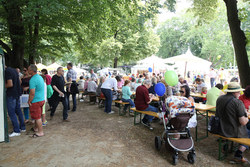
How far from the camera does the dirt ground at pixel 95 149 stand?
3.46 m

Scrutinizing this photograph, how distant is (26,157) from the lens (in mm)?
3623

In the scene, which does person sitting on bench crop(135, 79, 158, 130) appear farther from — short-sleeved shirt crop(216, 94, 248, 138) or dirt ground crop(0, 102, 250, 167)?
short-sleeved shirt crop(216, 94, 248, 138)

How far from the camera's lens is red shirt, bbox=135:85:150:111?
5.44m

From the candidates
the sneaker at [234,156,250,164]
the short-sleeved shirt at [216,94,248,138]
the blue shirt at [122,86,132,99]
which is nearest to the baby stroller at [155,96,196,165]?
the short-sleeved shirt at [216,94,248,138]

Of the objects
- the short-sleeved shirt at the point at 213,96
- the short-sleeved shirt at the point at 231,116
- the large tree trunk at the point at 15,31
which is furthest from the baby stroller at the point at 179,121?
the large tree trunk at the point at 15,31

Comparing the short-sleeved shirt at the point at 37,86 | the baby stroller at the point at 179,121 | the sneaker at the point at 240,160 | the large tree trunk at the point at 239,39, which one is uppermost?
the large tree trunk at the point at 239,39

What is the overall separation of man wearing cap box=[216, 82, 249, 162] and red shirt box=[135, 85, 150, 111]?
89.5 inches

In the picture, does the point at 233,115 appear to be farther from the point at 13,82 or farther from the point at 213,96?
the point at 13,82

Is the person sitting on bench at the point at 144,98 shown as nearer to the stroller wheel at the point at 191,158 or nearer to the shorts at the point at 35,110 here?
the stroller wheel at the point at 191,158

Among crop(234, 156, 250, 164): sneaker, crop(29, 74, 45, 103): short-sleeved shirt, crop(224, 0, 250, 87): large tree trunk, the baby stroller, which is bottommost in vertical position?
crop(234, 156, 250, 164): sneaker

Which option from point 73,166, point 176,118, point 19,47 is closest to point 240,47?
point 176,118

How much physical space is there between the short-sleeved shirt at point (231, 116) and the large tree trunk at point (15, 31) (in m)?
8.09

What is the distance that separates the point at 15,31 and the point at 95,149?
25.0ft

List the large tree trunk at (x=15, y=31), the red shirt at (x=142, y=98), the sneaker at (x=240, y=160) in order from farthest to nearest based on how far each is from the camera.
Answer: the large tree trunk at (x=15, y=31)
the red shirt at (x=142, y=98)
the sneaker at (x=240, y=160)
